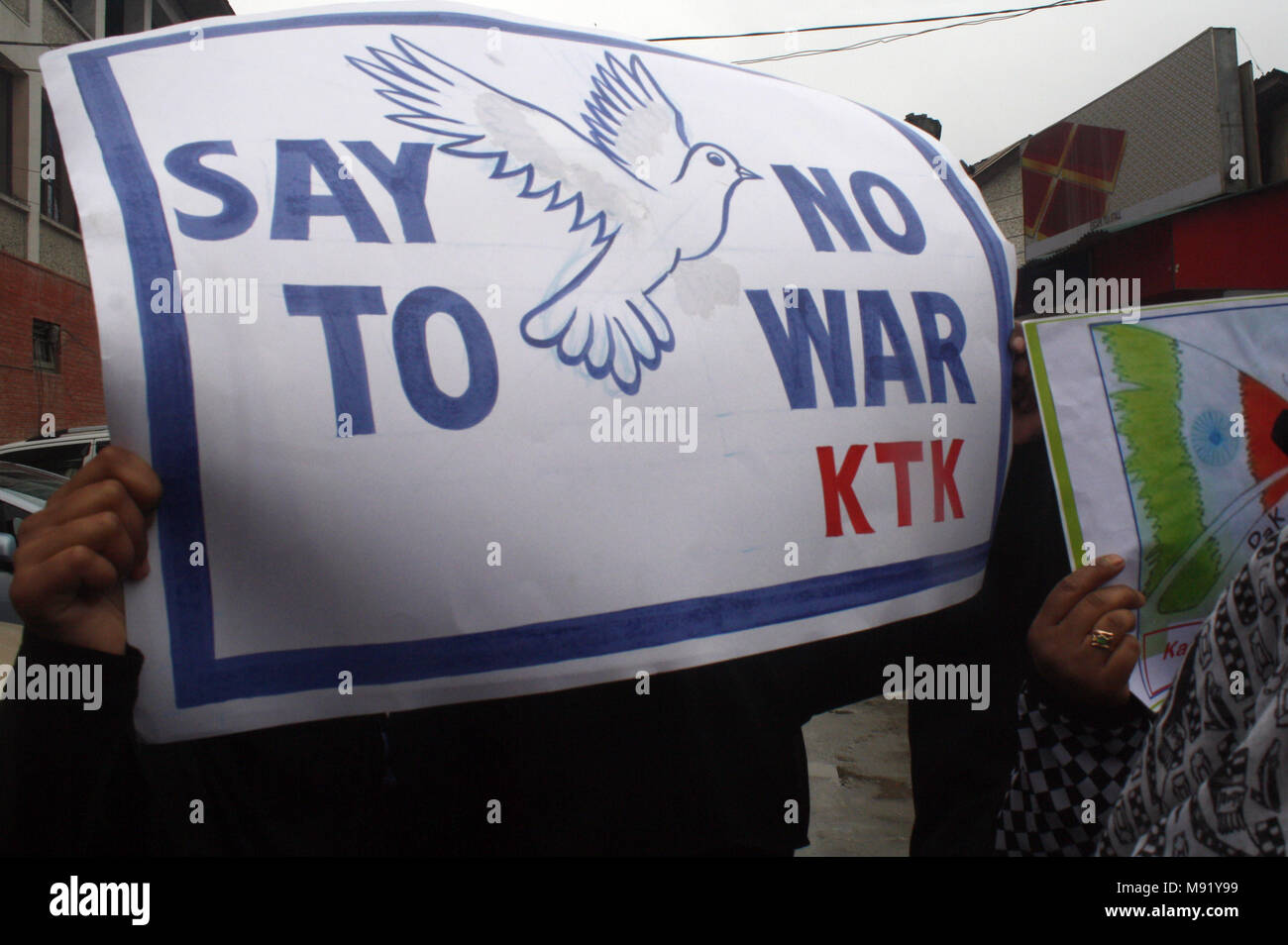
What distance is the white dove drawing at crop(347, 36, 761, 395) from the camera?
3.01 ft

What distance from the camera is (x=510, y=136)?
96 cm

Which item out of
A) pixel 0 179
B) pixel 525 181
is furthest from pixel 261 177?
pixel 0 179

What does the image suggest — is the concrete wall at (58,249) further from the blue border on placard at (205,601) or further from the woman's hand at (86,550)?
the woman's hand at (86,550)

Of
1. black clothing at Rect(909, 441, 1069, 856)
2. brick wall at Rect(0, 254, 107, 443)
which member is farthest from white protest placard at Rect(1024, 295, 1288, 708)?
brick wall at Rect(0, 254, 107, 443)

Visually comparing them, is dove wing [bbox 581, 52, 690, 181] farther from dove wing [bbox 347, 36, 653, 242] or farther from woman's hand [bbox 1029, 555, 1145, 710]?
woman's hand [bbox 1029, 555, 1145, 710]

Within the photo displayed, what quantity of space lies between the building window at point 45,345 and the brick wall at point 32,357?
0.23 ft

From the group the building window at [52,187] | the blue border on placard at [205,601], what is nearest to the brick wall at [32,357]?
the building window at [52,187]

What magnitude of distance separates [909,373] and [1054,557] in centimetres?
41

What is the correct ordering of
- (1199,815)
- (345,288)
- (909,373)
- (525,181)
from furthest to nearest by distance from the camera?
(909,373) < (525,181) < (345,288) < (1199,815)

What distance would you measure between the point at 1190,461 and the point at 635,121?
2.74 ft

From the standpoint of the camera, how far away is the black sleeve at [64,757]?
758 millimetres

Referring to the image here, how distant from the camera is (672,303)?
3.17ft

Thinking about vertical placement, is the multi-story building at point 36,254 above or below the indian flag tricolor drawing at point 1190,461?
above
